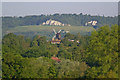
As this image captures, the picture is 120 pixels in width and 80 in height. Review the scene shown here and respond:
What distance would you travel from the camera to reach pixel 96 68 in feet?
100

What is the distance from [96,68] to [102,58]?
53.4 inches

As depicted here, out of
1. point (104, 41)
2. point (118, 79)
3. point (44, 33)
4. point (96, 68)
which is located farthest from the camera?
point (44, 33)

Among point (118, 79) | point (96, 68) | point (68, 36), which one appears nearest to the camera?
point (118, 79)

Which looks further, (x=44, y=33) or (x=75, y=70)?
(x=44, y=33)

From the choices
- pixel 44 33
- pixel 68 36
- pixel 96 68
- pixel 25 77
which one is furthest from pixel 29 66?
pixel 44 33

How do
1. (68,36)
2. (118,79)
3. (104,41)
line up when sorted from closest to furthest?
(118,79) < (104,41) < (68,36)

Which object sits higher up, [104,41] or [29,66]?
[104,41]

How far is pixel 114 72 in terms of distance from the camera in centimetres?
2845

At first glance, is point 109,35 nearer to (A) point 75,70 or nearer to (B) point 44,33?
(A) point 75,70

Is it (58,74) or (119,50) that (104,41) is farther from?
(58,74)

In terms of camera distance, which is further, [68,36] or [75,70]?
[68,36]

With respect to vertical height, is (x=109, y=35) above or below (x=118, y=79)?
above

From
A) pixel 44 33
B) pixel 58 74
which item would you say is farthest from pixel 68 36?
pixel 58 74

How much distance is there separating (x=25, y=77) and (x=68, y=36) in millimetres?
78399
